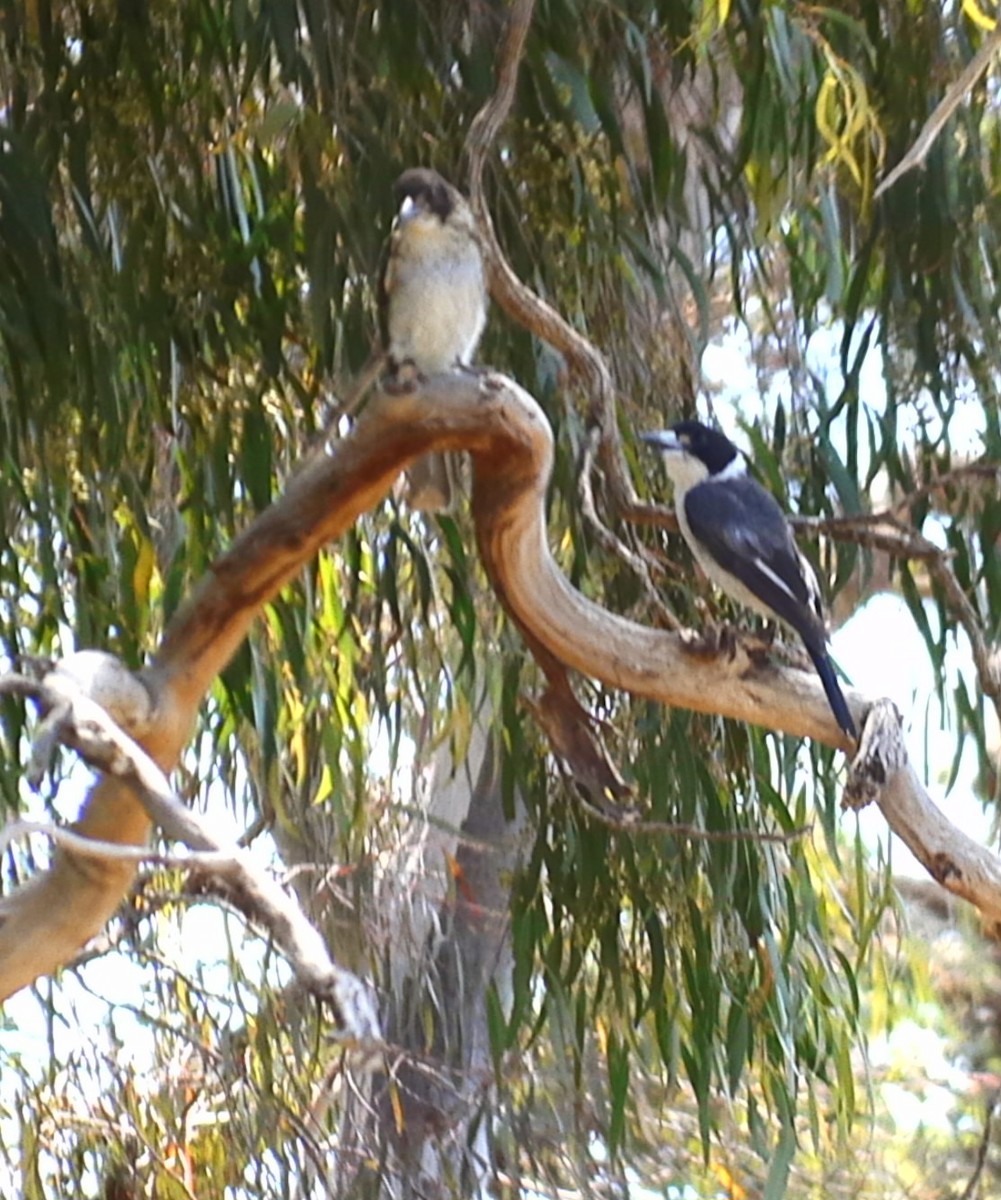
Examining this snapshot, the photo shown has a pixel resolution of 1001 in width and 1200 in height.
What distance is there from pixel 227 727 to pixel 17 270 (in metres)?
0.70

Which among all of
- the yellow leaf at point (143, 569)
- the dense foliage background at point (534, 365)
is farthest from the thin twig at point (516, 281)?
the yellow leaf at point (143, 569)

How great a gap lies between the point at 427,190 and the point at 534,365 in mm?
226

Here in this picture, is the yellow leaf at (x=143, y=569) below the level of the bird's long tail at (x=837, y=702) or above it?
above

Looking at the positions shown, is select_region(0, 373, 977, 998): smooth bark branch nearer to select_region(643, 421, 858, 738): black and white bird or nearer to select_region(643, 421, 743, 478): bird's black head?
select_region(643, 421, 858, 738): black and white bird

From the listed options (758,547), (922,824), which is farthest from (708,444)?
(922,824)

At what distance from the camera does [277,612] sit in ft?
6.86

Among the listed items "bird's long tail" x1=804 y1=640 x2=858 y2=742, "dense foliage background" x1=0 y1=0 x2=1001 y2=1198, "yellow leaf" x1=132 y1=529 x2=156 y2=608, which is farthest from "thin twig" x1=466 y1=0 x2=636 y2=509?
"yellow leaf" x1=132 y1=529 x2=156 y2=608

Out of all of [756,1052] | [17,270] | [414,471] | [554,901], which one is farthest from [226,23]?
[756,1052]

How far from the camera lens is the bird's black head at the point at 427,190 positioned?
2055mm

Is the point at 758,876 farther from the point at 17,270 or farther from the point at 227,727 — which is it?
the point at 17,270

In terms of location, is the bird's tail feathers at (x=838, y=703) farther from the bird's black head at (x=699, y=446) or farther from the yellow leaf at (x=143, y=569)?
the yellow leaf at (x=143, y=569)

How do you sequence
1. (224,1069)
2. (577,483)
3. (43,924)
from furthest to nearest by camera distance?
(224,1069)
(577,483)
(43,924)

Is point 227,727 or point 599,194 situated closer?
point 599,194

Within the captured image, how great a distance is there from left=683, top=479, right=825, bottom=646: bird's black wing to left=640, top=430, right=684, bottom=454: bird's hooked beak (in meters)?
0.08
